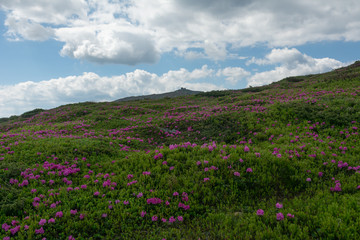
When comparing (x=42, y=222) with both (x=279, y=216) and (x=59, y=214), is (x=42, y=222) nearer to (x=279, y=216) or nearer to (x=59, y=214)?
(x=59, y=214)

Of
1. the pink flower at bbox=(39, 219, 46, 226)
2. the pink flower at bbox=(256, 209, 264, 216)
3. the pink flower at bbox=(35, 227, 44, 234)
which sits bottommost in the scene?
the pink flower at bbox=(256, 209, 264, 216)

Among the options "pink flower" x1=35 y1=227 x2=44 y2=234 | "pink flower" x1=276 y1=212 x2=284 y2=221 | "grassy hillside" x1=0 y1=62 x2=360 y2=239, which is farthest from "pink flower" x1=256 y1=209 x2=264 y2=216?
"pink flower" x1=35 y1=227 x2=44 y2=234

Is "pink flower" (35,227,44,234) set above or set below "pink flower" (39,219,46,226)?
below

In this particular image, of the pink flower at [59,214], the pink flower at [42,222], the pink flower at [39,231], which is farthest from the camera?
the pink flower at [59,214]

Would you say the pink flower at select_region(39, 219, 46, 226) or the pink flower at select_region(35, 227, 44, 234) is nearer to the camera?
the pink flower at select_region(35, 227, 44, 234)

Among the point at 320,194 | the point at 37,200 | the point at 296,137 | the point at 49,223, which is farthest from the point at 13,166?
the point at 296,137

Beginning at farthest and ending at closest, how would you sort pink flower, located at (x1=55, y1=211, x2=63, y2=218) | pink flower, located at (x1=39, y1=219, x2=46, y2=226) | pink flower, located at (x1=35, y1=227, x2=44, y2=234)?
pink flower, located at (x1=55, y1=211, x2=63, y2=218) < pink flower, located at (x1=39, y1=219, x2=46, y2=226) < pink flower, located at (x1=35, y1=227, x2=44, y2=234)

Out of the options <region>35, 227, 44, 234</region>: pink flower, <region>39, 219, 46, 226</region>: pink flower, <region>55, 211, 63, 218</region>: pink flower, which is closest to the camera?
<region>35, 227, 44, 234</region>: pink flower

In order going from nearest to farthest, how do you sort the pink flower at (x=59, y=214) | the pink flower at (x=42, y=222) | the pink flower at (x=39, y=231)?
the pink flower at (x=39, y=231)
the pink flower at (x=42, y=222)
the pink flower at (x=59, y=214)

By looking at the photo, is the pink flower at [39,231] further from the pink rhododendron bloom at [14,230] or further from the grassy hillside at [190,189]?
the pink rhododendron bloom at [14,230]

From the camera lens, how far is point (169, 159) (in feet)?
32.0

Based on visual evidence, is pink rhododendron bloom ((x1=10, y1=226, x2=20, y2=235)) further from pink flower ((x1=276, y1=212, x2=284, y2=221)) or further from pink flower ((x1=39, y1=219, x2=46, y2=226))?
pink flower ((x1=276, y1=212, x2=284, y2=221))

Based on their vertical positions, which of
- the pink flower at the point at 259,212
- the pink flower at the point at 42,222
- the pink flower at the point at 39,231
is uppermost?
the pink flower at the point at 42,222

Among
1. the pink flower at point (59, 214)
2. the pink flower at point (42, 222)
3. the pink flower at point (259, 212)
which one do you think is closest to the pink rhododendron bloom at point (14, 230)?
the pink flower at point (42, 222)
